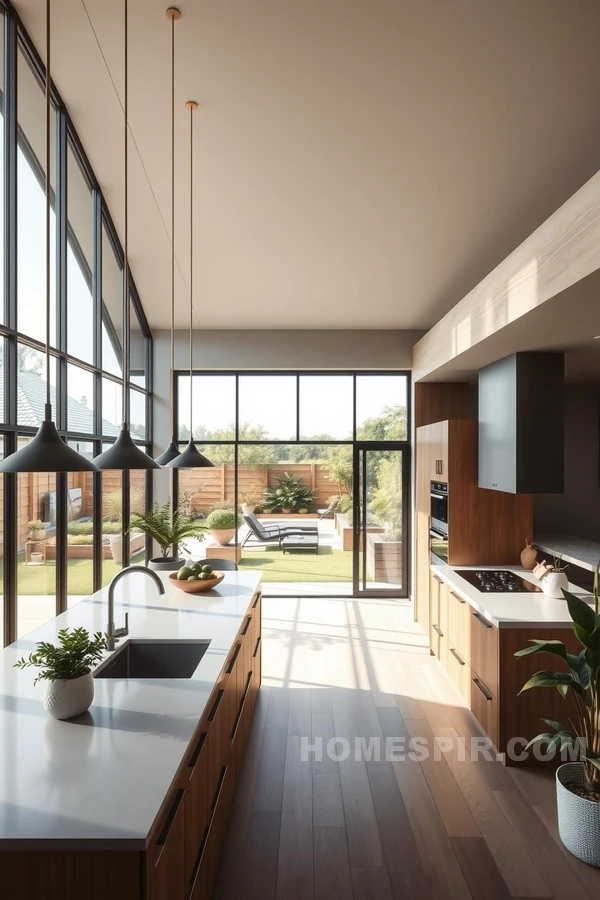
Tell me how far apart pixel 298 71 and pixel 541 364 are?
236 cm

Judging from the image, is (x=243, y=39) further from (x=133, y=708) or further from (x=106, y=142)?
(x=133, y=708)

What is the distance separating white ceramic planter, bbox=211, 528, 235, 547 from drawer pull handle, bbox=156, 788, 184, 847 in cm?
516

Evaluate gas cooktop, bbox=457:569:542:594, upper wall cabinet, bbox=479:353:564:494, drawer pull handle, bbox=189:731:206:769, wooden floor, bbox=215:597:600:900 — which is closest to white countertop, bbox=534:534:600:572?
gas cooktop, bbox=457:569:542:594

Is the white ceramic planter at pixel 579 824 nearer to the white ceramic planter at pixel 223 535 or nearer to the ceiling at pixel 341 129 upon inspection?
the ceiling at pixel 341 129

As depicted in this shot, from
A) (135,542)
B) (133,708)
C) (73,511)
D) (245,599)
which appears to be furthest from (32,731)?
(135,542)

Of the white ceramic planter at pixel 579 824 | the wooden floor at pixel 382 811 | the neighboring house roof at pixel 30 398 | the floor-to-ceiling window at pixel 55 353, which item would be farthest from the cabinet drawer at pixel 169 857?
the neighboring house roof at pixel 30 398

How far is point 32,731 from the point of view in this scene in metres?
1.73

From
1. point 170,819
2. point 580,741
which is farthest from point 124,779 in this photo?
point 580,741

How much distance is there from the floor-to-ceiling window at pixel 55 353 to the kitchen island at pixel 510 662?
2.74m

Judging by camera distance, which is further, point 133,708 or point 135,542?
point 135,542

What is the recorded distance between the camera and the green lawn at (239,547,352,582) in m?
6.99

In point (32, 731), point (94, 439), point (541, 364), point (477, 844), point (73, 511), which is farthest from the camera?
point (94, 439)

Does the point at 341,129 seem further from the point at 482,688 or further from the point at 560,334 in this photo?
the point at 482,688

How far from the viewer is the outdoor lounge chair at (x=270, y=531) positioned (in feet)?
22.4
